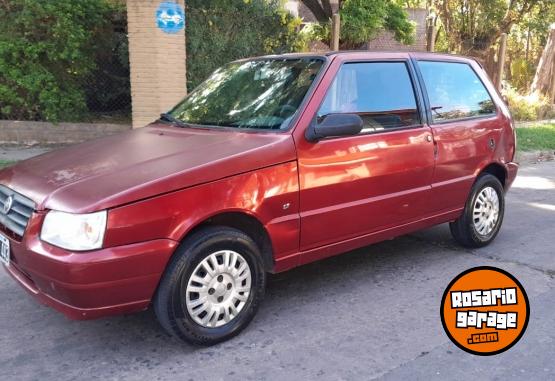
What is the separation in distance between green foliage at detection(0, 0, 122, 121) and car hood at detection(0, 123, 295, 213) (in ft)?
19.6

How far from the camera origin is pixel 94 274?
2.93 metres

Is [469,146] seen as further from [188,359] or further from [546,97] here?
[546,97]

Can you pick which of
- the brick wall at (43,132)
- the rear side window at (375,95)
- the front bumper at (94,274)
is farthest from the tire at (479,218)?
the brick wall at (43,132)

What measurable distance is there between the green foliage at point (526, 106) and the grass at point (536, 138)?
1.62 meters

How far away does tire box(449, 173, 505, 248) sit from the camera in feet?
16.5

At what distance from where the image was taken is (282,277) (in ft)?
15.0

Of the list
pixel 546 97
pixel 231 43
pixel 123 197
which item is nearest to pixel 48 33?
pixel 231 43

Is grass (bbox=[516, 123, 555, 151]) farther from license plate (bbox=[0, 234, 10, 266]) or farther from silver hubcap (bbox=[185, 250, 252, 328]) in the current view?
license plate (bbox=[0, 234, 10, 266])

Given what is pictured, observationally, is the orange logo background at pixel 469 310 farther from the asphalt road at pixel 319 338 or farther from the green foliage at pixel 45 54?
the green foliage at pixel 45 54

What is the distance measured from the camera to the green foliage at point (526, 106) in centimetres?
1504

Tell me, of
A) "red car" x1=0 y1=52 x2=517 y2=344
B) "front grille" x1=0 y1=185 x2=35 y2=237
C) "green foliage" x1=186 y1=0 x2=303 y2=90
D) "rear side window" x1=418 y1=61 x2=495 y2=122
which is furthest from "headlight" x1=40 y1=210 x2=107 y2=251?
"green foliage" x1=186 y1=0 x2=303 y2=90

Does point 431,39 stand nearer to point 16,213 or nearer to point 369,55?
point 369,55

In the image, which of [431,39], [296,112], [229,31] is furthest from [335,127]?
[431,39]

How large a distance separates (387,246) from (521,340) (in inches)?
76.4
